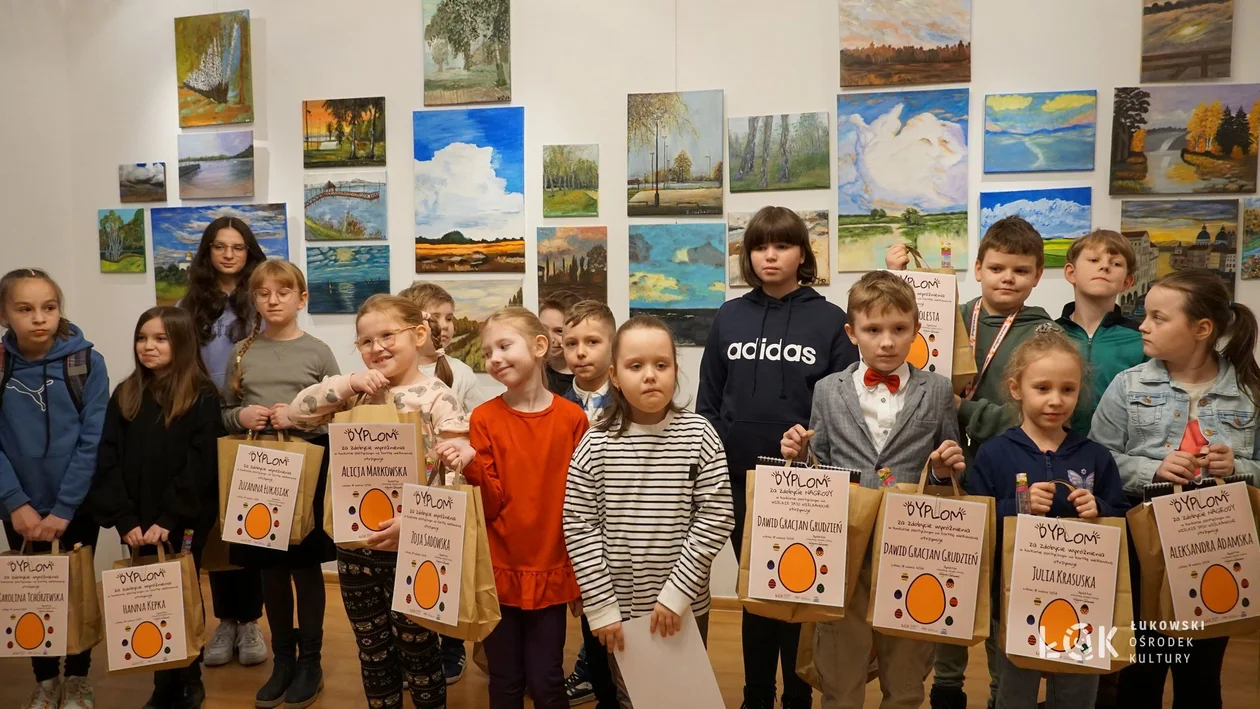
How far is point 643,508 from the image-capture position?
7.54 feet

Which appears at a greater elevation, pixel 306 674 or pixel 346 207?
pixel 346 207

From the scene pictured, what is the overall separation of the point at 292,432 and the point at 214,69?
2.75m

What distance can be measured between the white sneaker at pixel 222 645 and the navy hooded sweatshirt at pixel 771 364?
229 cm

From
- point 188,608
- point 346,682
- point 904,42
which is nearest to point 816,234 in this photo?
point 904,42

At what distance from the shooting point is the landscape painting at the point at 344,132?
4.48 metres

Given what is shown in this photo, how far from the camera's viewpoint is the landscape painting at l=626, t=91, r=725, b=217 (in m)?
4.06

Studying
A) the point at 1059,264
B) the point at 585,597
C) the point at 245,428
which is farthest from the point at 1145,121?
the point at 245,428

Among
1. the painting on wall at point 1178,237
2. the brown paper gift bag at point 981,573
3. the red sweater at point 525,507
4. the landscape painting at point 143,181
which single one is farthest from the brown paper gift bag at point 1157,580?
the landscape painting at point 143,181

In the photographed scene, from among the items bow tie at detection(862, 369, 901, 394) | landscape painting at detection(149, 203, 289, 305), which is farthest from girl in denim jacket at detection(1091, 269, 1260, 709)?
landscape painting at detection(149, 203, 289, 305)

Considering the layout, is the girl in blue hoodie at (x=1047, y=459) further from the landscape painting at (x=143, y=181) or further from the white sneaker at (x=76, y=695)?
the landscape painting at (x=143, y=181)

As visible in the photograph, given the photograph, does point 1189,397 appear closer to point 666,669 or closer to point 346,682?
point 666,669

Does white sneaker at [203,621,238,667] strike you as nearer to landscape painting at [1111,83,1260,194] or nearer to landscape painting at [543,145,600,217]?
landscape painting at [543,145,600,217]

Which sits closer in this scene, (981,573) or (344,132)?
(981,573)

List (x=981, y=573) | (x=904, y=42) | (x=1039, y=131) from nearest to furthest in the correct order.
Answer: (x=981, y=573)
(x=1039, y=131)
(x=904, y=42)
